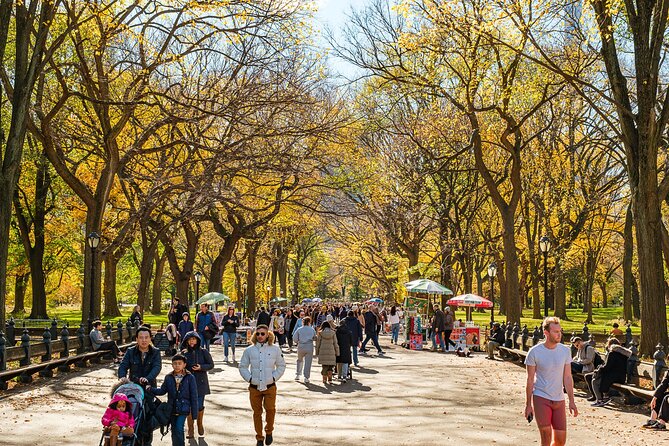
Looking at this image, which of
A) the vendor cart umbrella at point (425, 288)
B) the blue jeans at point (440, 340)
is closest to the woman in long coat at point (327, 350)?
the blue jeans at point (440, 340)

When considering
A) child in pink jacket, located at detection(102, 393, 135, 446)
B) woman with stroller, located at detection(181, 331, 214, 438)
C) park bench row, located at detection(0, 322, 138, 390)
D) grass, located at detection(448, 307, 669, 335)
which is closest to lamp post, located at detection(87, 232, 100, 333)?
park bench row, located at detection(0, 322, 138, 390)

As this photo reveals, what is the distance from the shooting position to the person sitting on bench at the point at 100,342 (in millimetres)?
23125

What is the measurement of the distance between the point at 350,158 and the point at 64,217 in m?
22.9

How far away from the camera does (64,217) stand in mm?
50219

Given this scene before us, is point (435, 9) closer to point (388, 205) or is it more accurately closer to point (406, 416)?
point (406, 416)

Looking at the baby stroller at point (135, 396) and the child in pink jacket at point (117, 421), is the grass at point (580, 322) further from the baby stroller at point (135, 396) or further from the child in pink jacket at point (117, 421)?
the child in pink jacket at point (117, 421)

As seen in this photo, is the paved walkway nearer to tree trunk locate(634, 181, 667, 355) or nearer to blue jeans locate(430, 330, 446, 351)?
tree trunk locate(634, 181, 667, 355)

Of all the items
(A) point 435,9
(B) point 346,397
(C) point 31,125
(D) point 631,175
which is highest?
(A) point 435,9

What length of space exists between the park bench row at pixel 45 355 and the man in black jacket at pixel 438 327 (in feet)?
39.0

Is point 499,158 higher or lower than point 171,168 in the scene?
higher

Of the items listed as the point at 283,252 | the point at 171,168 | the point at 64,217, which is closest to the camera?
the point at 171,168

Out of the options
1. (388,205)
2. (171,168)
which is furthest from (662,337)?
(388,205)

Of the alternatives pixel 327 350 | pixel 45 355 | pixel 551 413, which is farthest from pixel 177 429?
pixel 45 355

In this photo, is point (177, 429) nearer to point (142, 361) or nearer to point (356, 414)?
point (142, 361)
